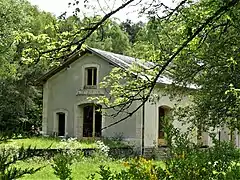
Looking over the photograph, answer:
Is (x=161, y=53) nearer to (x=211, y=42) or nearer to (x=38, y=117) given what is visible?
(x=211, y=42)

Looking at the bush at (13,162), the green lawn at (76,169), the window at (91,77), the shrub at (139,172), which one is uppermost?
the window at (91,77)

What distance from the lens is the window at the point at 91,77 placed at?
25172 mm

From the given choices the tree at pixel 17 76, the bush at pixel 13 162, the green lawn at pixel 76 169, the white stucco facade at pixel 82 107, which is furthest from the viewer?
the white stucco facade at pixel 82 107

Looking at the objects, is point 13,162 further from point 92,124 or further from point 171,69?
point 92,124

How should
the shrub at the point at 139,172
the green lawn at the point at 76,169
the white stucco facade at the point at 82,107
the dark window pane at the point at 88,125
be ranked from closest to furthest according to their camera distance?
the shrub at the point at 139,172 < the green lawn at the point at 76,169 < the white stucco facade at the point at 82,107 < the dark window pane at the point at 88,125

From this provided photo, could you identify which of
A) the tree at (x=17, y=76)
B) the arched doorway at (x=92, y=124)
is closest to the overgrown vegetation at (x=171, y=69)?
the arched doorway at (x=92, y=124)

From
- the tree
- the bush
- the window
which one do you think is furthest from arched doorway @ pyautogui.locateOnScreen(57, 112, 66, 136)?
the bush

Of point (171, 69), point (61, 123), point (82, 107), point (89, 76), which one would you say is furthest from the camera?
point (61, 123)

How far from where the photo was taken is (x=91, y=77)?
25.4 m

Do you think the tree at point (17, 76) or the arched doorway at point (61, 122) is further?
the arched doorway at point (61, 122)

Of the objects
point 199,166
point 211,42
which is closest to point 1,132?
point 199,166

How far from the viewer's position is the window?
2517 cm

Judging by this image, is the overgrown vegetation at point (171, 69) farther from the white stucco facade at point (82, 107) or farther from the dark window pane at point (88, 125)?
the dark window pane at point (88, 125)

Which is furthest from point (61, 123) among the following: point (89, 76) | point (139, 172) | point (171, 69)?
point (139, 172)
